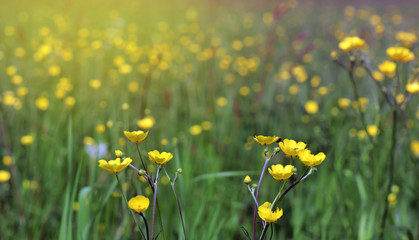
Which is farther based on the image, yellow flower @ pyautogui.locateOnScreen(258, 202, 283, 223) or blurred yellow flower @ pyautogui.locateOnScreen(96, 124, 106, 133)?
blurred yellow flower @ pyautogui.locateOnScreen(96, 124, 106, 133)

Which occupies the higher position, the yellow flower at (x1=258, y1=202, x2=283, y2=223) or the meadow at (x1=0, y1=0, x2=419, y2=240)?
the yellow flower at (x1=258, y1=202, x2=283, y2=223)

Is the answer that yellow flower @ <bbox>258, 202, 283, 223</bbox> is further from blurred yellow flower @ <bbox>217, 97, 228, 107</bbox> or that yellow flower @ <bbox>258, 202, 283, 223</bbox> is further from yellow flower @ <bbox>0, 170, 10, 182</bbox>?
blurred yellow flower @ <bbox>217, 97, 228, 107</bbox>

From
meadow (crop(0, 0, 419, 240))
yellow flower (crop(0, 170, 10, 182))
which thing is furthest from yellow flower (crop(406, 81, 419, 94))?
yellow flower (crop(0, 170, 10, 182))

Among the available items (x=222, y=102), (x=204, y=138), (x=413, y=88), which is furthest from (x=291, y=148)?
(x=222, y=102)

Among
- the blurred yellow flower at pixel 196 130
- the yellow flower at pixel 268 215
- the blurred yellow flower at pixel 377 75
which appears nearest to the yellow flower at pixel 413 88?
the yellow flower at pixel 268 215

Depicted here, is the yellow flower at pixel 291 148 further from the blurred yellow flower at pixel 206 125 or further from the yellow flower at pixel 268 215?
the blurred yellow flower at pixel 206 125

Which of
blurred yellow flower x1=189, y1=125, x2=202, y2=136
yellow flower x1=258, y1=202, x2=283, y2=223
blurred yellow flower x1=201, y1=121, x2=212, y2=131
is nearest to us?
yellow flower x1=258, y1=202, x2=283, y2=223

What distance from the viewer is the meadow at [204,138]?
1.16m

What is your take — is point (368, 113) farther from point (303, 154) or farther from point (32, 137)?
point (32, 137)

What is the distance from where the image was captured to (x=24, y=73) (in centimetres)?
291

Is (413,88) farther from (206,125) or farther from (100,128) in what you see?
(206,125)

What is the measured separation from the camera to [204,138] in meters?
2.12

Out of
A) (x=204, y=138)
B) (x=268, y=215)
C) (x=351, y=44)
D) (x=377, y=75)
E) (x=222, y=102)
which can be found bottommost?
(x=204, y=138)

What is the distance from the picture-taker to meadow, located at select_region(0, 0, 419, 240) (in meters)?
1.16
